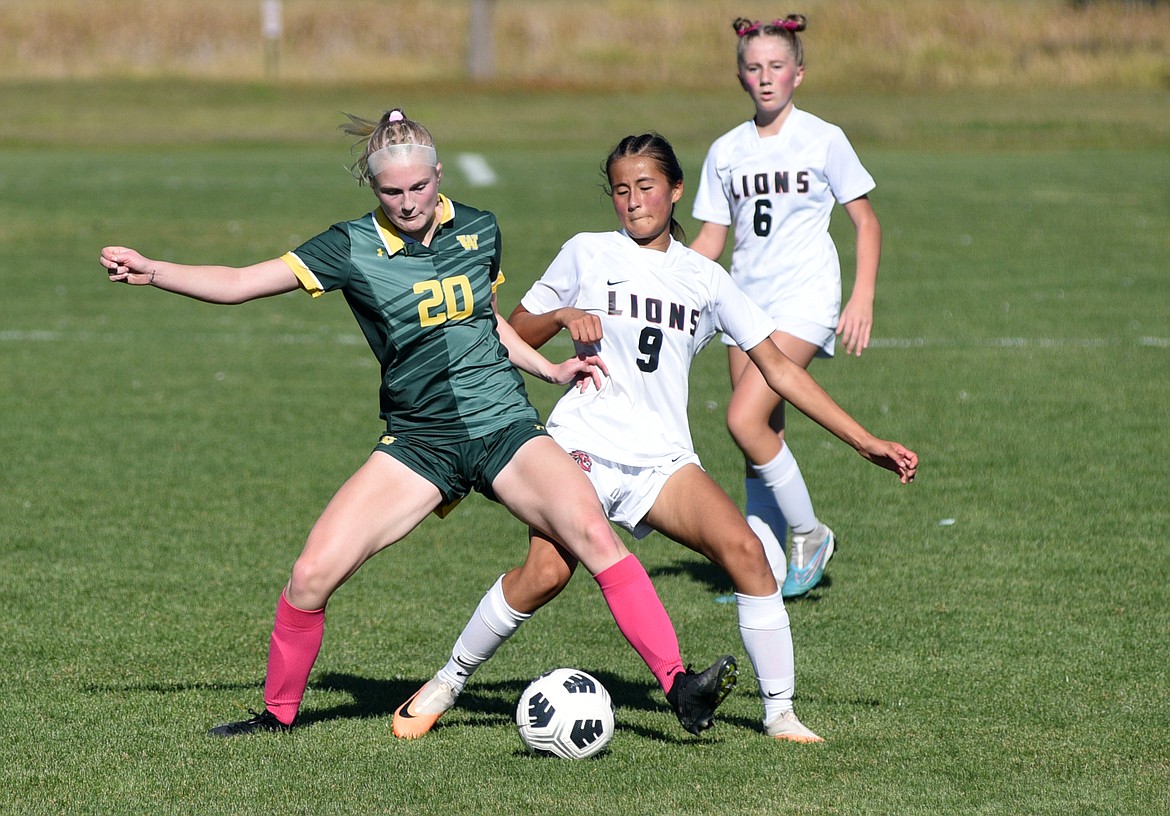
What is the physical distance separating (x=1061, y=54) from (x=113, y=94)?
26282 mm

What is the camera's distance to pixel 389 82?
145 ft

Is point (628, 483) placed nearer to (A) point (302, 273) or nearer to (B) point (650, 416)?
(B) point (650, 416)

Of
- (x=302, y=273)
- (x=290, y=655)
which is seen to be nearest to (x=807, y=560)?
(x=290, y=655)

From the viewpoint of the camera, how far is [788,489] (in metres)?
7.23

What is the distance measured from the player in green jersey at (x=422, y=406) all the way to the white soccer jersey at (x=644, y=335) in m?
0.12

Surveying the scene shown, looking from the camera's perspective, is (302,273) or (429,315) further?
(429,315)

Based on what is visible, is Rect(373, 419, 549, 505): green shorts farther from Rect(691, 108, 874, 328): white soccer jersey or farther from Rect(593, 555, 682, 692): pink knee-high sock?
Rect(691, 108, 874, 328): white soccer jersey

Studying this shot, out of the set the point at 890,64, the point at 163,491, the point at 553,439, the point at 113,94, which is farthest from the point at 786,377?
the point at 890,64

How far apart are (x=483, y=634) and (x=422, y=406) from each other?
830 millimetres

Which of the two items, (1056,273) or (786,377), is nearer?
(786,377)

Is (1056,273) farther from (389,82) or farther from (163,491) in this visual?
(389,82)

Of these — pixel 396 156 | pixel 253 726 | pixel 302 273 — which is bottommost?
pixel 253 726

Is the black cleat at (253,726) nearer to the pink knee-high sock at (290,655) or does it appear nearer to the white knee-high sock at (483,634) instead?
the pink knee-high sock at (290,655)

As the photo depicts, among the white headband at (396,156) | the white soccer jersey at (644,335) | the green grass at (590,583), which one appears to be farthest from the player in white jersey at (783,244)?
the white headband at (396,156)
